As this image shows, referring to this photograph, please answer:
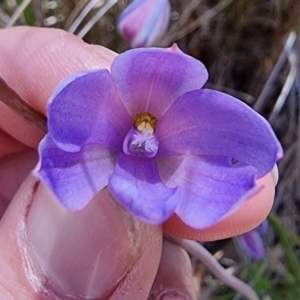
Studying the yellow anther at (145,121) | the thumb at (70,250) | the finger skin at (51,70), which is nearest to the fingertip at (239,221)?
the finger skin at (51,70)

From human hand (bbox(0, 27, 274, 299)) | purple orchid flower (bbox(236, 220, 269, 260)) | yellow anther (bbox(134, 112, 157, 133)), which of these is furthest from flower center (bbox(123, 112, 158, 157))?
purple orchid flower (bbox(236, 220, 269, 260))

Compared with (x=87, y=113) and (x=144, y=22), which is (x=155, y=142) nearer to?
(x=87, y=113)

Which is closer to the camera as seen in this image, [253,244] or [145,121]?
[145,121]

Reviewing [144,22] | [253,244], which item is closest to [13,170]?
[144,22]

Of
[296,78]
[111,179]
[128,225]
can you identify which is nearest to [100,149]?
[111,179]

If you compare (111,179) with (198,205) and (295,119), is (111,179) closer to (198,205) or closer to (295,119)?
(198,205)

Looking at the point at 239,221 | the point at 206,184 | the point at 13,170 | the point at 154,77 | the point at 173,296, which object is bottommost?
the point at 173,296
